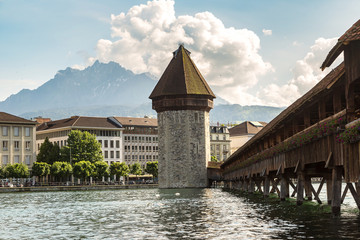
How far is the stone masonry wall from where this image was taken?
89.4 meters

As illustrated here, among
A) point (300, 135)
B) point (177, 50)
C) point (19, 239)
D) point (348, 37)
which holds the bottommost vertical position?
point (19, 239)

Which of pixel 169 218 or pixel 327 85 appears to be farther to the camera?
pixel 169 218

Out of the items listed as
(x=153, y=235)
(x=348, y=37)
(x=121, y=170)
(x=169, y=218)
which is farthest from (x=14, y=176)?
(x=348, y=37)

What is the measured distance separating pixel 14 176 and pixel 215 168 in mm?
29060

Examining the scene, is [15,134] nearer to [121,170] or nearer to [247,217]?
[121,170]

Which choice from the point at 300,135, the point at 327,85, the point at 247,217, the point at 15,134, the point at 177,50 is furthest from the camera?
the point at 15,134

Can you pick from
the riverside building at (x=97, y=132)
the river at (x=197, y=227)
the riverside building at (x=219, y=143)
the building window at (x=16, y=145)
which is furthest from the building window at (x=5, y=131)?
the river at (x=197, y=227)

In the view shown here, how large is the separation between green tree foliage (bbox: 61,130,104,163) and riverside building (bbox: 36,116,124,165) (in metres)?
12.2

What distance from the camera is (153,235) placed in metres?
19.5

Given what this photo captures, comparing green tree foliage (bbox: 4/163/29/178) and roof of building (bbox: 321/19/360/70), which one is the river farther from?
green tree foliage (bbox: 4/163/29/178)

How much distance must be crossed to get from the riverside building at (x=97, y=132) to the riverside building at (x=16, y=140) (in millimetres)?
15440

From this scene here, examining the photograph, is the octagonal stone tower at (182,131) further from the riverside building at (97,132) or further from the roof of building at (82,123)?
the riverside building at (97,132)

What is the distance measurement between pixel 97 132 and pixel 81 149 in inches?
735

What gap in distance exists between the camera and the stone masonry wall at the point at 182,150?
293 feet
